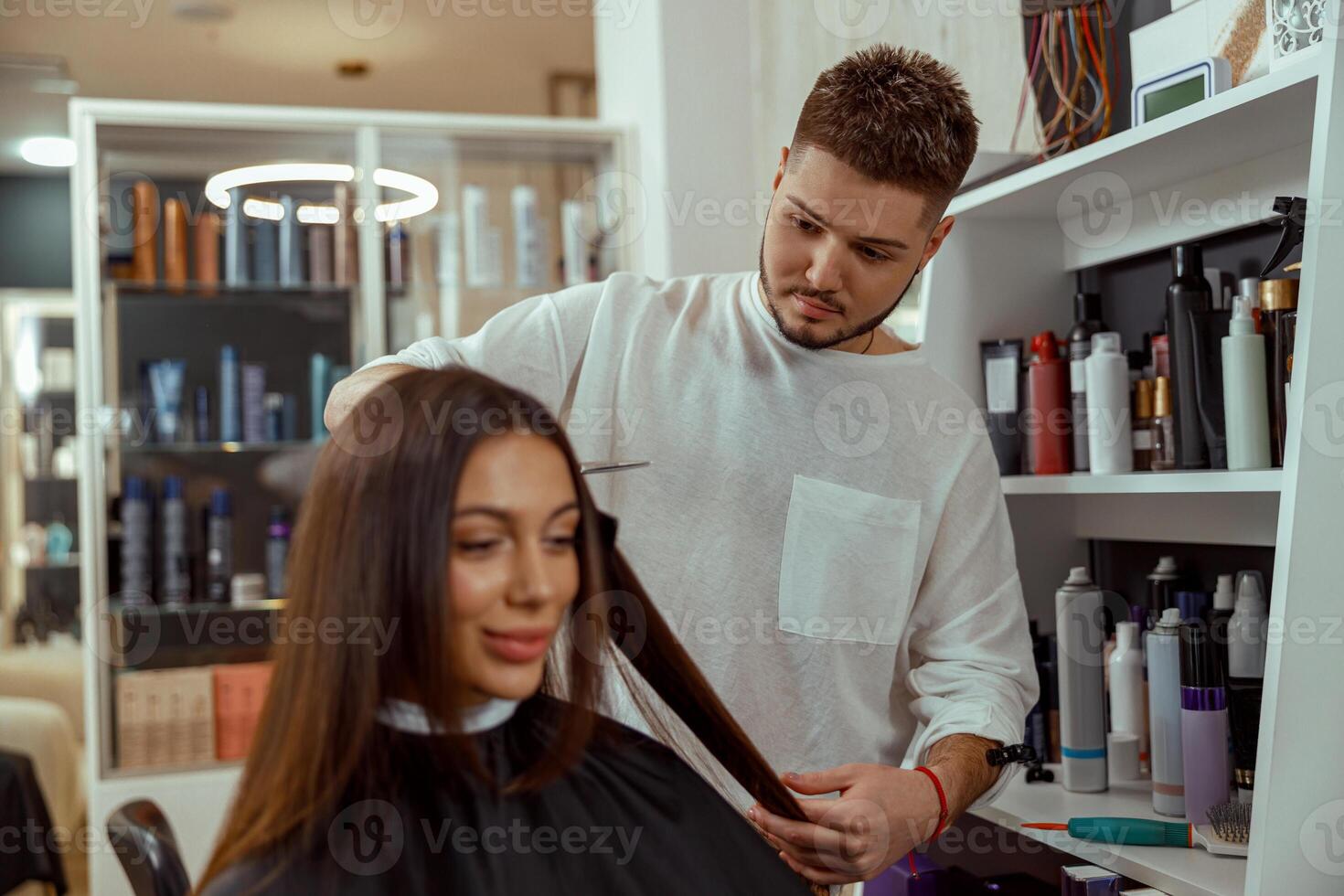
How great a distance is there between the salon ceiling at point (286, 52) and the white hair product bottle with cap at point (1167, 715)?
2770 millimetres

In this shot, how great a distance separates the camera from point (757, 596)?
1255 millimetres

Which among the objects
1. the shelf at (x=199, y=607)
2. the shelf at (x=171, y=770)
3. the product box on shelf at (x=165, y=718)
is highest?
the shelf at (x=199, y=607)

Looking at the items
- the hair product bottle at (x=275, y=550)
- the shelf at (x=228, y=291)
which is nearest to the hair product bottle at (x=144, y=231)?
the shelf at (x=228, y=291)

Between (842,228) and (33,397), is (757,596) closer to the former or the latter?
(842,228)

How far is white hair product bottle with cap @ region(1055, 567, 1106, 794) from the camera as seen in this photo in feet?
5.32

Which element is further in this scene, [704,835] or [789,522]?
[789,522]

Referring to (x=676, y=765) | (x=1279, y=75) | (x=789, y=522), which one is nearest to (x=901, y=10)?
(x=1279, y=75)

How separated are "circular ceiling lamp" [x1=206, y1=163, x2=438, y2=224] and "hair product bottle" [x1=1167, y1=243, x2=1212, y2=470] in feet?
6.44

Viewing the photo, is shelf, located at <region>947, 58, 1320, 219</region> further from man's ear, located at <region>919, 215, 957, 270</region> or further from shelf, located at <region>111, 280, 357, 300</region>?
shelf, located at <region>111, 280, 357, 300</region>

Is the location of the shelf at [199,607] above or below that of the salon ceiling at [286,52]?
below

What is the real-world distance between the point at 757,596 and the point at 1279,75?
749 mm

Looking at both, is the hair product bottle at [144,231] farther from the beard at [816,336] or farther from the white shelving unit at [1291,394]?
Result: the beard at [816,336]

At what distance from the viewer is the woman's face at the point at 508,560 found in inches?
31.0

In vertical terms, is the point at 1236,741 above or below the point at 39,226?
below
